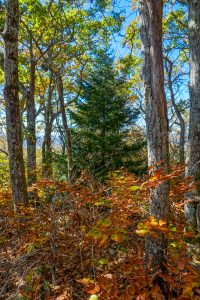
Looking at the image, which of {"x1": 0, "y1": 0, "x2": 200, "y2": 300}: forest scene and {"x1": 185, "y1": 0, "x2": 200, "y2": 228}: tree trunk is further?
{"x1": 185, "y1": 0, "x2": 200, "y2": 228}: tree trunk

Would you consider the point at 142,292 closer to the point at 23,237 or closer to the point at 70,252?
the point at 70,252

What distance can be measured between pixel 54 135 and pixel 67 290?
23027mm

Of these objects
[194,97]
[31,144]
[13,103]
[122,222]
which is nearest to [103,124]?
[31,144]

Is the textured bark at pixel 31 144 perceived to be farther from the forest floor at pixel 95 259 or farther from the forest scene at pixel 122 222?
the forest floor at pixel 95 259

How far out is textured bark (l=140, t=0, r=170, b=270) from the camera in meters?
2.65

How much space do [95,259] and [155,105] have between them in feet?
7.50

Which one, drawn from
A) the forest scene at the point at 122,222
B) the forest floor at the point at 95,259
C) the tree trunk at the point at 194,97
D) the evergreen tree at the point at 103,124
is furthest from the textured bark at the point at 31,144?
the tree trunk at the point at 194,97

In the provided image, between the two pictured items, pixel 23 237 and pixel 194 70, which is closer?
pixel 23 237

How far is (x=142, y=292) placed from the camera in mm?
2568

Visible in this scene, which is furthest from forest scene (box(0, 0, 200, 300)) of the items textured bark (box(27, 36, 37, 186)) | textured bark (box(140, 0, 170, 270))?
textured bark (box(27, 36, 37, 186))

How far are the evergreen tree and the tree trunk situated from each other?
12.9 ft

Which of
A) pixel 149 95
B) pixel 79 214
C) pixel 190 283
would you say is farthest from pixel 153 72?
pixel 190 283

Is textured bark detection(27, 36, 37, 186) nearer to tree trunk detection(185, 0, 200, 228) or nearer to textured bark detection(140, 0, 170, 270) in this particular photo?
tree trunk detection(185, 0, 200, 228)

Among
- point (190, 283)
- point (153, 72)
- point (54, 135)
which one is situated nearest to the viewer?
point (190, 283)
